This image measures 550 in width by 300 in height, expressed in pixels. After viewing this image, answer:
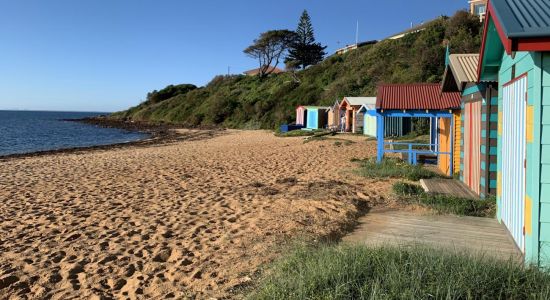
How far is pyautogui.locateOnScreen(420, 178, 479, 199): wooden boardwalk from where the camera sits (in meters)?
7.98

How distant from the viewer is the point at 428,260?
373 centimetres

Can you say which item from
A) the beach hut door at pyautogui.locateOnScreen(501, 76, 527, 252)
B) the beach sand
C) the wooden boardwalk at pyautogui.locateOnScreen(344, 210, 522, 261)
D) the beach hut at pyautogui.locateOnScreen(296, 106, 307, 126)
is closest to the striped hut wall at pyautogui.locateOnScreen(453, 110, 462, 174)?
the beach sand

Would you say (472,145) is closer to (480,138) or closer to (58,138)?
(480,138)

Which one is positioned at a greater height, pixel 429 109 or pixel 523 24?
pixel 523 24

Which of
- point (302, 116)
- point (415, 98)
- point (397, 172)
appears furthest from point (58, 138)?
point (397, 172)

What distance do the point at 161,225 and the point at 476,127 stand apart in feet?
18.9

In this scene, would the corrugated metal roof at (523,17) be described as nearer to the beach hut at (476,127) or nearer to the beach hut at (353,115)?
the beach hut at (476,127)

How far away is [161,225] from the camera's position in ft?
22.3

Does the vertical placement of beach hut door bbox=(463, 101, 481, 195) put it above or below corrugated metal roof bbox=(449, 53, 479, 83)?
below

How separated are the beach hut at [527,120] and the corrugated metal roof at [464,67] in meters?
2.09

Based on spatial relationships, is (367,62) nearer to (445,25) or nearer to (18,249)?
(445,25)

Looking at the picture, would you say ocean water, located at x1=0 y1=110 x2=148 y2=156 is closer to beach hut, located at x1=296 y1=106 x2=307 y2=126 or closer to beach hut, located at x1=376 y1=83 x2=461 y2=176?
beach hut, located at x1=296 y1=106 x2=307 y2=126

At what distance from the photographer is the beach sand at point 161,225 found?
459 centimetres

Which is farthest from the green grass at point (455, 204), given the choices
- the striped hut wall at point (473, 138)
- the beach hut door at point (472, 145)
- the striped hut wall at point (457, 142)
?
the striped hut wall at point (457, 142)
